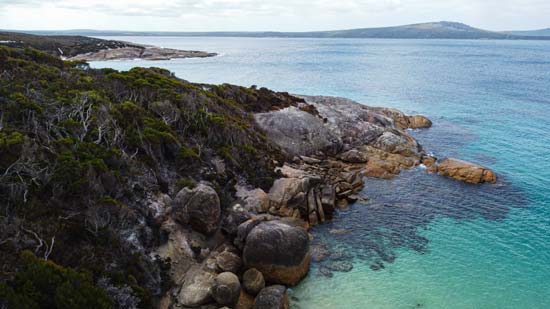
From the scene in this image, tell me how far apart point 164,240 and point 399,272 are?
40.5ft

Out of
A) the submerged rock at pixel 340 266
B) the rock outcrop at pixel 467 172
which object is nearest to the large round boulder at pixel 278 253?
the submerged rock at pixel 340 266

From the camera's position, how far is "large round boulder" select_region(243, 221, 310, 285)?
63.0 ft

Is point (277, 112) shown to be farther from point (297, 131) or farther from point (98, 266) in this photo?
point (98, 266)

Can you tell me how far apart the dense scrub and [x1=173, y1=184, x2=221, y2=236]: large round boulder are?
1.30m

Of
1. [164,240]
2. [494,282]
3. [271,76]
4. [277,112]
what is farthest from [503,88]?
[164,240]

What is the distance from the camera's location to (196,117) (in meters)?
29.7

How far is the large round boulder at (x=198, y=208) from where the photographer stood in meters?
21.1

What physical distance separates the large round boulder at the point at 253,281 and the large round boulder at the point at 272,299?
33.7 inches

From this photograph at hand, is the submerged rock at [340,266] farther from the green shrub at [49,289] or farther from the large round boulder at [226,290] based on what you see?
the green shrub at [49,289]

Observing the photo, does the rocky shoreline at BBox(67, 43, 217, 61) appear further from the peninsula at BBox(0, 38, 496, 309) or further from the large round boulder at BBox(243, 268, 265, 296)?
the large round boulder at BBox(243, 268, 265, 296)

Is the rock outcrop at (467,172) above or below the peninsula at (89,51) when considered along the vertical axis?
below

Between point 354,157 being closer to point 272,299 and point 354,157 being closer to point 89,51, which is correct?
point 272,299

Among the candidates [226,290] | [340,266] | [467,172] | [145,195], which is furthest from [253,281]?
[467,172]

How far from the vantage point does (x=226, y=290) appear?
17.2 m
